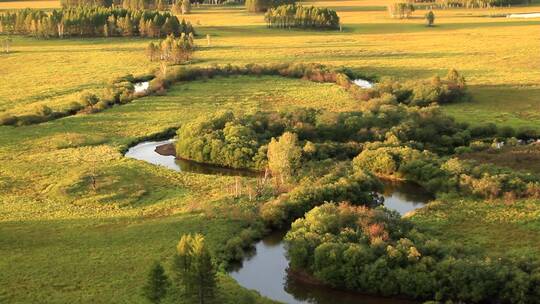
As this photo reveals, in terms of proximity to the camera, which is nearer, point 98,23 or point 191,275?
point 191,275

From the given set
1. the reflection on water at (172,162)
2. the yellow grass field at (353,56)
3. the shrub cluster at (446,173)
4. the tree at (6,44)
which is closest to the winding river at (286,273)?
the shrub cluster at (446,173)

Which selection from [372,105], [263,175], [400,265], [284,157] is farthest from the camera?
[372,105]

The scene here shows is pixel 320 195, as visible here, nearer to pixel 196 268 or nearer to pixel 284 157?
pixel 284 157

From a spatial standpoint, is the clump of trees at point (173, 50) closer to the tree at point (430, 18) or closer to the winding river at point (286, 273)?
the winding river at point (286, 273)

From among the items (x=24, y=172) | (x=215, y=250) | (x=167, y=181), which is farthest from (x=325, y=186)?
(x=24, y=172)

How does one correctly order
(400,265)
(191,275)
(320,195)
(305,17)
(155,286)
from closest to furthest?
(155,286)
(191,275)
(400,265)
(320,195)
(305,17)

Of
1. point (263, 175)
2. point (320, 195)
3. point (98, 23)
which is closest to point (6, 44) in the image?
point (98, 23)

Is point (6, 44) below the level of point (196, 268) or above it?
above

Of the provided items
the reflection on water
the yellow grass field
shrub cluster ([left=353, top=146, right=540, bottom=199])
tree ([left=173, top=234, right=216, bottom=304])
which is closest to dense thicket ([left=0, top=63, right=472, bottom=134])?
shrub cluster ([left=353, top=146, right=540, bottom=199])
